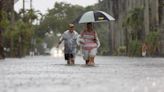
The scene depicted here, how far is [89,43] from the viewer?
23.2 meters

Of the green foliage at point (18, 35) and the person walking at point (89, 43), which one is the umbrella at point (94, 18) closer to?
the person walking at point (89, 43)

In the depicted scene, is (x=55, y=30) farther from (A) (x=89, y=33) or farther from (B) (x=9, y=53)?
(A) (x=89, y=33)

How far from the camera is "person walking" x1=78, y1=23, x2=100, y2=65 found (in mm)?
23156

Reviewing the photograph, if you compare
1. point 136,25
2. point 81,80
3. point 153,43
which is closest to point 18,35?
point 136,25

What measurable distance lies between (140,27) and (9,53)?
14718 millimetres

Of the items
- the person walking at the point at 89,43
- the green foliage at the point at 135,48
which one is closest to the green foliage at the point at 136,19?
the green foliage at the point at 135,48

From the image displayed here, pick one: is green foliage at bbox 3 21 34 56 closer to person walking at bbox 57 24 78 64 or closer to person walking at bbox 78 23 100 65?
person walking at bbox 57 24 78 64

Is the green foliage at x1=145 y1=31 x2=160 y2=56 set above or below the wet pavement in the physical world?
above

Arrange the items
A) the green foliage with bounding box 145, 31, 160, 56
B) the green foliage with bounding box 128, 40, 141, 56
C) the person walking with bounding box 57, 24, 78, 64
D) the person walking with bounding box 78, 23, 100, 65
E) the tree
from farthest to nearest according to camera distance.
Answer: the tree < the green foliage with bounding box 128, 40, 141, 56 < the green foliage with bounding box 145, 31, 160, 56 < the person walking with bounding box 57, 24, 78, 64 < the person walking with bounding box 78, 23, 100, 65

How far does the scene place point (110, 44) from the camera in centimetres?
10812

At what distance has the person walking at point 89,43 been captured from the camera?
2316cm

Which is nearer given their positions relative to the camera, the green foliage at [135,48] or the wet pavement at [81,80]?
the wet pavement at [81,80]

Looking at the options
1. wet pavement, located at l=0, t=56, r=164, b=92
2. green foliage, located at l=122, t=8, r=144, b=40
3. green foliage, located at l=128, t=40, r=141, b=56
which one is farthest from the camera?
green foliage, located at l=122, t=8, r=144, b=40

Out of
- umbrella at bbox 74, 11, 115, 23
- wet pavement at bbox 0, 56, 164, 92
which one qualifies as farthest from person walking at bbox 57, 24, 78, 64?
wet pavement at bbox 0, 56, 164, 92
